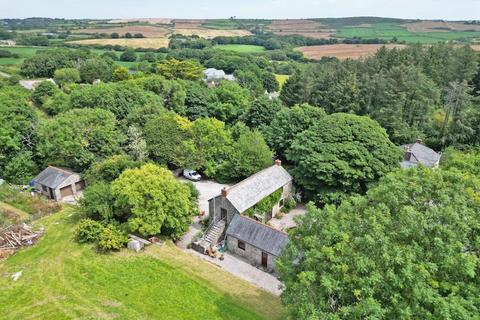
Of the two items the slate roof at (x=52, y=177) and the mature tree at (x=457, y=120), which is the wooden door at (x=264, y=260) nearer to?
the slate roof at (x=52, y=177)

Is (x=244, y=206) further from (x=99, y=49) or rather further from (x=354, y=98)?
(x=99, y=49)

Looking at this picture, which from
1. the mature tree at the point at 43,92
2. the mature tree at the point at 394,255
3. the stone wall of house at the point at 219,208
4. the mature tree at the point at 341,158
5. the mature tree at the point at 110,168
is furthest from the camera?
the mature tree at the point at 43,92

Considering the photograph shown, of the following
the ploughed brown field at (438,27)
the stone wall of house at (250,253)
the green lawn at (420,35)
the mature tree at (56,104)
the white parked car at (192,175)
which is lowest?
the white parked car at (192,175)

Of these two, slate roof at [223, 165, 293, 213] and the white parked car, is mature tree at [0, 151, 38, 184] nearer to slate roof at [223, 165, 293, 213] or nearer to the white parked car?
the white parked car

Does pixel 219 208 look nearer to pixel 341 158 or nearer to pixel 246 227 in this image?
pixel 246 227

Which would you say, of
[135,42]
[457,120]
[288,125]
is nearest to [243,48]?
[135,42]

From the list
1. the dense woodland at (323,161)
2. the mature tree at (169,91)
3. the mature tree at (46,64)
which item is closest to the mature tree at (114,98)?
the dense woodland at (323,161)

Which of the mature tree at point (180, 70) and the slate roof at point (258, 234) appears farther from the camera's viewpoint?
the mature tree at point (180, 70)

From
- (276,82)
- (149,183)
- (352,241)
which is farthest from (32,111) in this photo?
(276,82)
